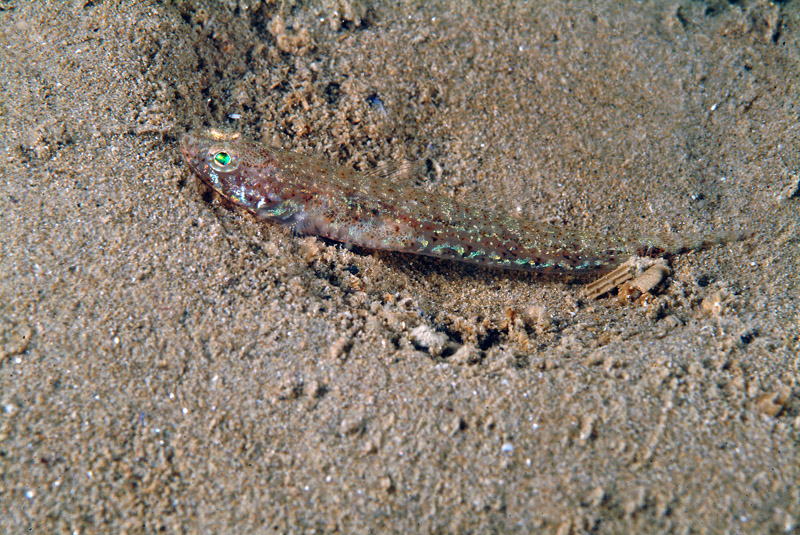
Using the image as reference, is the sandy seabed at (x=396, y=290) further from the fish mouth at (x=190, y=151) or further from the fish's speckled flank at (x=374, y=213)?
the fish's speckled flank at (x=374, y=213)

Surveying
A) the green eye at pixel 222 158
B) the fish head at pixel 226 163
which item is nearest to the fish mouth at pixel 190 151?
the fish head at pixel 226 163

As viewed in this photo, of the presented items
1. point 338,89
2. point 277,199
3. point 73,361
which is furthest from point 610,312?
point 73,361

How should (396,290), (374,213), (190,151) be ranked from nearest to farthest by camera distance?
(190,151), (396,290), (374,213)

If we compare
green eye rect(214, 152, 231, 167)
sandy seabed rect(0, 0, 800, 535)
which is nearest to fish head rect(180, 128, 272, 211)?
green eye rect(214, 152, 231, 167)

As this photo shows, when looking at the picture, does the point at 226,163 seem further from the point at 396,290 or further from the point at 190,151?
the point at 396,290

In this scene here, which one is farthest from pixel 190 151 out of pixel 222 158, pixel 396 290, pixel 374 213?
pixel 396 290

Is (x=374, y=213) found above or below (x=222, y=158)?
above
